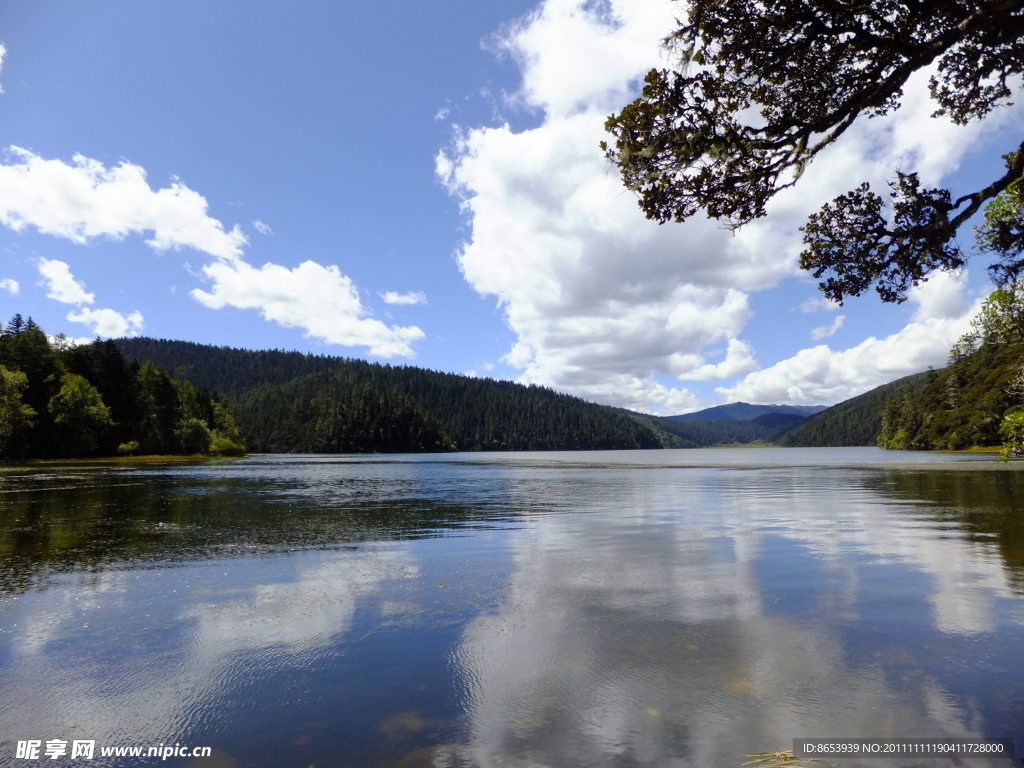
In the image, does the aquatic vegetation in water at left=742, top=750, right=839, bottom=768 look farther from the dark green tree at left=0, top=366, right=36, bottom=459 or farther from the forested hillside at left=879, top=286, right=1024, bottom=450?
the forested hillside at left=879, top=286, right=1024, bottom=450

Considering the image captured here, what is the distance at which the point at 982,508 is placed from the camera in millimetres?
28141

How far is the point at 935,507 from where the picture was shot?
29.4m

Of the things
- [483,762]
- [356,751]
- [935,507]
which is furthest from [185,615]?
[935,507]

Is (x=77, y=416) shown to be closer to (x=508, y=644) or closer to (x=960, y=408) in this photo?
(x=508, y=644)

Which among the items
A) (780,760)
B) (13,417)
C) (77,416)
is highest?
(77,416)

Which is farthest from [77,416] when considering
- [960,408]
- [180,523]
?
[960,408]

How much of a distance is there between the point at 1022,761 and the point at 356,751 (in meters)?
7.05

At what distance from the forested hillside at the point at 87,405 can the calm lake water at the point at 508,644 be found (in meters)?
112

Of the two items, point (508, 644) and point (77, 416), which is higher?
point (77, 416)

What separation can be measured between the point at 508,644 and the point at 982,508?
99.9 ft

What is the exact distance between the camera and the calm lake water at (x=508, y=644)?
6504 millimetres

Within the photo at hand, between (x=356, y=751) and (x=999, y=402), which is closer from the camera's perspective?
(x=356, y=751)

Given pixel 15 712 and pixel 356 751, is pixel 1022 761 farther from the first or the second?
pixel 15 712

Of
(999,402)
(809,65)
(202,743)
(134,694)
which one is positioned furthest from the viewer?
(999,402)
